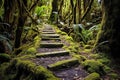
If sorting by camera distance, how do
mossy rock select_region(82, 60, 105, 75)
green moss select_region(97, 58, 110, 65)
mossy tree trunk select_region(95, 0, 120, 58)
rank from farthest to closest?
mossy tree trunk select_region(95, 0, 120, 58)
green moss select_region(97, 58, 110, 65)
mossy rock select_region(82, 60, 105, 75)

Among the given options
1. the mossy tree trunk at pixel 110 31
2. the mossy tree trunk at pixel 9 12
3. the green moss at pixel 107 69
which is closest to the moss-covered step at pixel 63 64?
the green moss at pixel 107 69

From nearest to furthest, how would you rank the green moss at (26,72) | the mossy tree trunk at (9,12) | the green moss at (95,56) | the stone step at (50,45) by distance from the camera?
the green moss at (26,72), the green moss at (95,56), the stone step at (50,45), the mossy tree trunk at (9,12)

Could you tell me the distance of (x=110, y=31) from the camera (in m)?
5.41

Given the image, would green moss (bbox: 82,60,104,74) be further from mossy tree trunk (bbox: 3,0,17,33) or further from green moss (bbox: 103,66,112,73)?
mossy tree trunk (bbox: 3,0,17,33)

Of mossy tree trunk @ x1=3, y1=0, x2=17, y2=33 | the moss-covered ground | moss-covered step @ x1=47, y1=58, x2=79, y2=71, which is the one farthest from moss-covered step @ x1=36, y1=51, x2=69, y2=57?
mossy tree trunk @ x1=3, y1=0, x2=17, y2=33

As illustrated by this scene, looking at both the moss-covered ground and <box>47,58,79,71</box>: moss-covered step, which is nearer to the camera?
the moss-covered ground

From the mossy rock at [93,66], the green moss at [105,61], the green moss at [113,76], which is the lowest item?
the green moss at [113,76]

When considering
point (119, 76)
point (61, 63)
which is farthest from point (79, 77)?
point (119, 76)

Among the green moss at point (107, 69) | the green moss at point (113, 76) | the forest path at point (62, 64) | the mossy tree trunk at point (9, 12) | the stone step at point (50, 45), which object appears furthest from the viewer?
the mossy tree trunk at point (9, 12)

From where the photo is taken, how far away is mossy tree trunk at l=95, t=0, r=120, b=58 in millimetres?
5191

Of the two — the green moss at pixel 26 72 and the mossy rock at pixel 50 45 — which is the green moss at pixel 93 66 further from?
the mossy rock at pixel 50 45

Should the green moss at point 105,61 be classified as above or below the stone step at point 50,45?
below

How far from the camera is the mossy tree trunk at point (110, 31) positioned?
5191 millimetres

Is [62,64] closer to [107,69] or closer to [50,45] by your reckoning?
[107,69]
